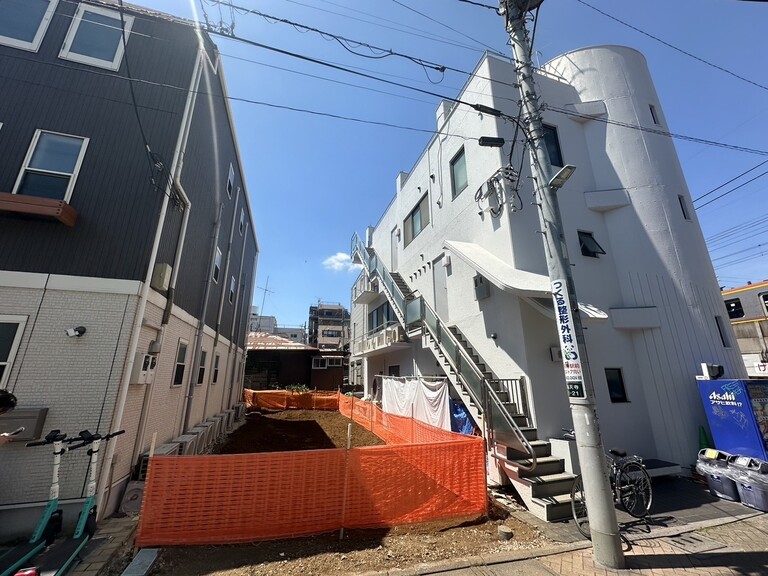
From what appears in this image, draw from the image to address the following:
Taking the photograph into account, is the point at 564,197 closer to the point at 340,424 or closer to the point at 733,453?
the point at 733,453

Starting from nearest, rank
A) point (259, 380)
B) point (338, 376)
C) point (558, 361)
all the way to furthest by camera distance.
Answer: point (558, 361), point (259, 380), point (338, 376)

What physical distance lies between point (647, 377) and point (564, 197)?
533 centimetres

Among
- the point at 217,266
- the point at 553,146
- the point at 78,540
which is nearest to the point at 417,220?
the point at 553,146

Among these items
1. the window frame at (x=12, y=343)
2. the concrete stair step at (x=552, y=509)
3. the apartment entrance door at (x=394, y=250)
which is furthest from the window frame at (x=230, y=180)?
the concrete stair step at (x=552, y=509)

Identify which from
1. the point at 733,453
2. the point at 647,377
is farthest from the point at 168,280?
the point at 733,453

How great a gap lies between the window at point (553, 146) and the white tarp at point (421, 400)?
7594 mm

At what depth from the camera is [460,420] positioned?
8.43 metres

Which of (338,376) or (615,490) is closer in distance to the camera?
(615,490)

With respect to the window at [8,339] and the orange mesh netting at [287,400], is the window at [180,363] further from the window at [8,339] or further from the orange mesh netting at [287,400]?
the orange mesh netting at [287,400]

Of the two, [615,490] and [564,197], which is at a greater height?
[564,197]

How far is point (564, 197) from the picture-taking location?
9.41 meters

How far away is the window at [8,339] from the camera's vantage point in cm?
475

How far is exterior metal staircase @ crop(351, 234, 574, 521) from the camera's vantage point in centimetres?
575

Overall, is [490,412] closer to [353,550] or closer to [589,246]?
[353,550]
